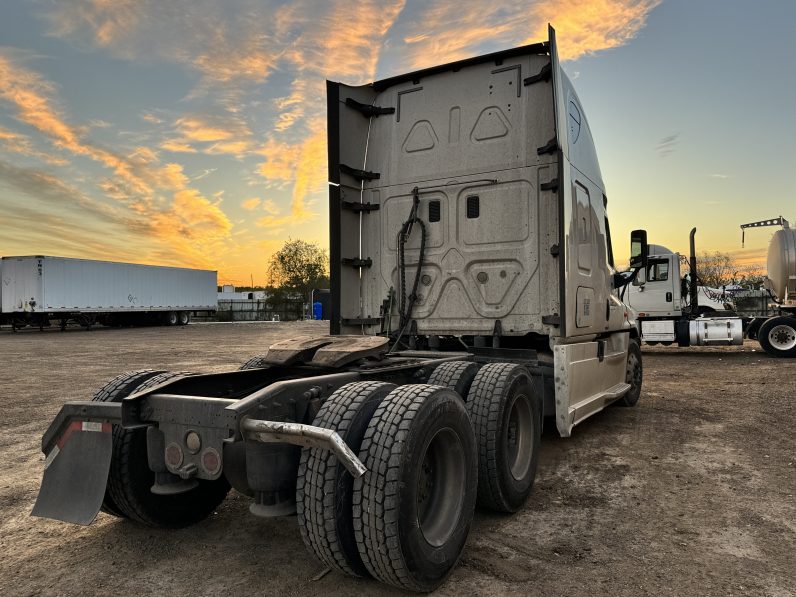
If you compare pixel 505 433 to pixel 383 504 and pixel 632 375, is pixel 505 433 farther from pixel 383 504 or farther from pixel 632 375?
pixel 632 375

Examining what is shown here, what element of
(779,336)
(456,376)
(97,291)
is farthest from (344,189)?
(97,291)

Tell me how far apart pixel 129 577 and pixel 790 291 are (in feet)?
54.9

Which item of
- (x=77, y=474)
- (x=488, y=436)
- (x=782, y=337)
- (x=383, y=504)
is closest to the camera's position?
(x=383, y=504)

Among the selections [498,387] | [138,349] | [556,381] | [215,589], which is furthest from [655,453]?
[138,349]

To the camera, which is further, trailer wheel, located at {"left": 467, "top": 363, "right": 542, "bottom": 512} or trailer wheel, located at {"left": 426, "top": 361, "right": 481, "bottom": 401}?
trailer wheel, located at {"left": 426, "top": 361, "right": 481, "bottom": 401}

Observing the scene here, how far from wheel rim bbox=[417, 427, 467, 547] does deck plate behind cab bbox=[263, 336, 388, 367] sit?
89 cm

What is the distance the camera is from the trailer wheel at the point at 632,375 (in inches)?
295

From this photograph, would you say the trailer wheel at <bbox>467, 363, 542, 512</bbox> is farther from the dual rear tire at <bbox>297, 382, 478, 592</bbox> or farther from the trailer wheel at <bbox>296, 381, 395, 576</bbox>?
the trailer wheel at <bbox>296, 381, 395, 576</bbox>

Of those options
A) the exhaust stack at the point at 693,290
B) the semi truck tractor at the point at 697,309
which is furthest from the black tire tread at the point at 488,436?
the exhaust stack at the point at 693,290

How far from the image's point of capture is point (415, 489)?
2.66m

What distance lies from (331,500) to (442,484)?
0.79 metres

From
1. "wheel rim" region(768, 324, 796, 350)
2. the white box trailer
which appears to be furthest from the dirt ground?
the white box trailer

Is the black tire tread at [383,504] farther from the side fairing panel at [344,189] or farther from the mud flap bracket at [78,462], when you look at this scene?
the side fairing panel at [344,189]

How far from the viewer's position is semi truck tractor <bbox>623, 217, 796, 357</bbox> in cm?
1487
